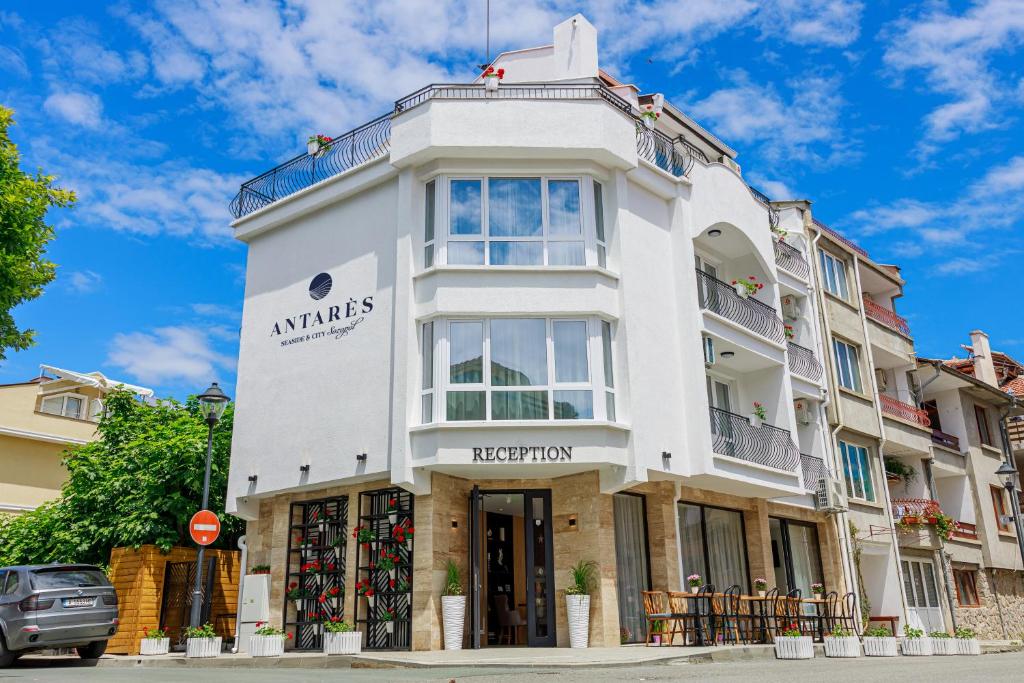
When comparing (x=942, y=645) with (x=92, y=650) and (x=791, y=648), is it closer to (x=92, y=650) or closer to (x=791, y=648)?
(x=791, y=648)

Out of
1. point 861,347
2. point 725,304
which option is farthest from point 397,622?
point 861,347

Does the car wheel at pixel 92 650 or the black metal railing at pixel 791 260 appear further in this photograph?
the black metal railing at pixel 791 260

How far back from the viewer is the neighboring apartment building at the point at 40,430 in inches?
1238

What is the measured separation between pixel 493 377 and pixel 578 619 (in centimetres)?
463

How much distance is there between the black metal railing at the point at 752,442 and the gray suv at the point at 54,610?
11956mm

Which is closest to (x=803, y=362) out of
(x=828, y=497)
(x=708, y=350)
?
(x=828, y=497)

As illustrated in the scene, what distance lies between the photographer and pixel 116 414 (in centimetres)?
2355

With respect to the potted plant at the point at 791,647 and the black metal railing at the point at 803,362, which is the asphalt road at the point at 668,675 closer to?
the potted plant at the point at 791,647

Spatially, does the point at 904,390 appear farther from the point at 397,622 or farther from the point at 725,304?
the point at 397,622

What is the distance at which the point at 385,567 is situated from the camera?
16797 mm

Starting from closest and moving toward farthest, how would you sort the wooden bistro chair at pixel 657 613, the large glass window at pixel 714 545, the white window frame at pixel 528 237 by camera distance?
the wooden bistro chair at pixel 657 613
the white window frame at pixel 528 237
the large glass window at pixel 714 545

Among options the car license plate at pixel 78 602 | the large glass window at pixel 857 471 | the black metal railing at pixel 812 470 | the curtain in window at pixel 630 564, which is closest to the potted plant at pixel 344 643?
the car license plate at pixel 78 602

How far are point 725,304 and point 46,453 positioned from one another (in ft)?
84.6

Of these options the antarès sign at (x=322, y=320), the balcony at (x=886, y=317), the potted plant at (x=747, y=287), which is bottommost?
the antarès sign at (x=322, y=320)
